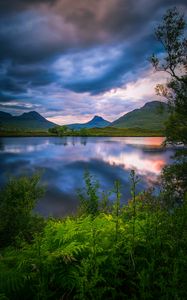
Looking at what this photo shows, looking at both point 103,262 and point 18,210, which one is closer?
point 103,262

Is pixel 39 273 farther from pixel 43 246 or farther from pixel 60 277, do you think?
pixel 43 246

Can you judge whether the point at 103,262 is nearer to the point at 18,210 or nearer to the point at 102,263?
the point at 102,263

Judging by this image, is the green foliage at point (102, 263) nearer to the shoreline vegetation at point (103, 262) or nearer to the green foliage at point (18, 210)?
the shoreline vegetation at point (103, 262)

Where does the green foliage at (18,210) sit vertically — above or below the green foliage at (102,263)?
below

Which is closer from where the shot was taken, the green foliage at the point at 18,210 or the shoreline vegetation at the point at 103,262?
the shoreline vegetation at the point at 103,262

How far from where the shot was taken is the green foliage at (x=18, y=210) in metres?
13.5

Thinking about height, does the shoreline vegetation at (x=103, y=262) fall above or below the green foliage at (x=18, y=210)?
above

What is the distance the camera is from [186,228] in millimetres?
3746

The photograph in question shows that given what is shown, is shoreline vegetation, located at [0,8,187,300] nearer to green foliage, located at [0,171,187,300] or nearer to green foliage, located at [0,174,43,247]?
green foliage, located at [0,171,187,300]

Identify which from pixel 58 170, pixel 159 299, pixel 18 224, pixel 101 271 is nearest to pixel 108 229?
pixel 101 271

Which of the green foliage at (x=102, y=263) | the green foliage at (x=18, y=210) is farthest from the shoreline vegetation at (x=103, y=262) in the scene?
the green foliage at (x=18, y=210)

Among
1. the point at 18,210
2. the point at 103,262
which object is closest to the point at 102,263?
the point at 103,262

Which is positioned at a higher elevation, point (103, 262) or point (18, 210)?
point (103, 262)

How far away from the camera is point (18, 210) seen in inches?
585
